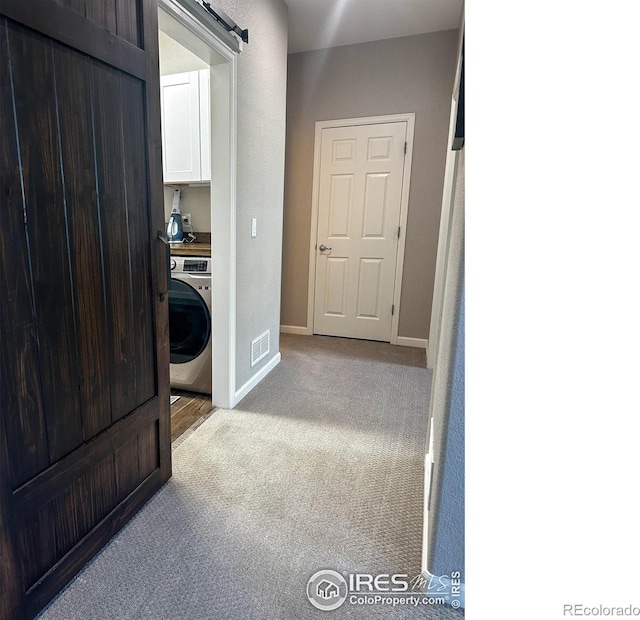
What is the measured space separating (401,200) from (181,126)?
6.32 ft

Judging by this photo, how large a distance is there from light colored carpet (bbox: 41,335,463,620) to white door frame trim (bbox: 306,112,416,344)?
1.39 m

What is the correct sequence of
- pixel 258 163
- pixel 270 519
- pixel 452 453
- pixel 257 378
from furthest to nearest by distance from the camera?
pixel 257 378 < pixel 258 163 < pixel 270 519 < pixel 452 453

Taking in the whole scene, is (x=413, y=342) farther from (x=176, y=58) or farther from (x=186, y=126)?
(x=176, y=58)

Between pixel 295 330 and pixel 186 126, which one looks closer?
pixel 186 126

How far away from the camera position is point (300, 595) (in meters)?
1.06

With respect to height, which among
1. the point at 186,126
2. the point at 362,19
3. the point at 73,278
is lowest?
the point at 73,278

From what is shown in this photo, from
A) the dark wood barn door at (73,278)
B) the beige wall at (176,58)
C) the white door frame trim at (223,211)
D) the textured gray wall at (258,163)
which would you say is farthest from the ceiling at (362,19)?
the dark wood barn door at (73,278)

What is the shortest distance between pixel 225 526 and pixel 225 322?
109cm

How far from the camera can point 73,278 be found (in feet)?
3.35

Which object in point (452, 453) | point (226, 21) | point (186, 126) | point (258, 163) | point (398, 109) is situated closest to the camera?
point (452, 453)

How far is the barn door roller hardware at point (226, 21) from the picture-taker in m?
1.56

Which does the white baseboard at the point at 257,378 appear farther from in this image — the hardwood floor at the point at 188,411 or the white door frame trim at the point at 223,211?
the hardwood floor at the point at 188,411

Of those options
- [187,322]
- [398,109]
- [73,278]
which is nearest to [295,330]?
[187,322]
